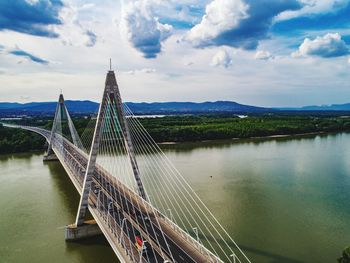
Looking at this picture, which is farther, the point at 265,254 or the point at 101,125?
the point at 101,125

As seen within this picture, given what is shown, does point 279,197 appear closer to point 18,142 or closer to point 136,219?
point 136,219

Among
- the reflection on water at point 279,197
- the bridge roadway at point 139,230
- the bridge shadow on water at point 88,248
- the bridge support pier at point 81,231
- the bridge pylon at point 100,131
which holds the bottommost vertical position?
the bridge shadow on water at point 88,248

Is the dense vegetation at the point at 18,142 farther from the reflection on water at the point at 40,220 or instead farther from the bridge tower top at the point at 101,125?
the bridge tower top at the point at 101,125

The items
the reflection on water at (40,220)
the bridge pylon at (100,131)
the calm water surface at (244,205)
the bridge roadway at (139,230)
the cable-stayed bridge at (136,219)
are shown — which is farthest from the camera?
the bridge pylon at (100,131)

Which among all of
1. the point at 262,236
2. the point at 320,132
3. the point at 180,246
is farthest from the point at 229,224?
the point at 320,132

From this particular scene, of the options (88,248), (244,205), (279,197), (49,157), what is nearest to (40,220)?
(88,248)

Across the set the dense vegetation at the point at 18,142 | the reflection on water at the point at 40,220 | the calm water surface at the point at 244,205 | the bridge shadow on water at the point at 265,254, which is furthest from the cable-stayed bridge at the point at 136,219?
the dense vegetation at the point at 18,142
